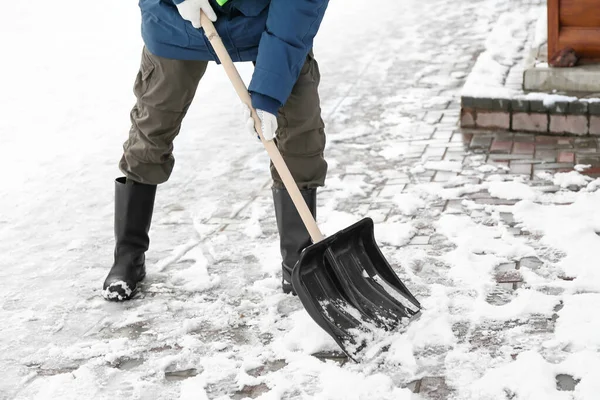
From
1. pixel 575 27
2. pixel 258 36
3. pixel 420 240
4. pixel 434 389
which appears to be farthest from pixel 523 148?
pixel 434 389

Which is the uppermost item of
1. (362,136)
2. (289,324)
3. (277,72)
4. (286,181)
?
(277,72)

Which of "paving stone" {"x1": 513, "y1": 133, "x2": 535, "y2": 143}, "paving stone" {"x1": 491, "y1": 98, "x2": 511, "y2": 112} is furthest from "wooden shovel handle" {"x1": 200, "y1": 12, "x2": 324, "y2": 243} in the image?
"paving stone" {"x1": 491, "y1": 98, "x2": 511, "y2": 112}

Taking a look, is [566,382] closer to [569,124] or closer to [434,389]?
[434,389]

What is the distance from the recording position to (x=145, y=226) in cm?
342

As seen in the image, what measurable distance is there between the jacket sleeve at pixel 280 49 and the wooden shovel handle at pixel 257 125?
0.05 meters

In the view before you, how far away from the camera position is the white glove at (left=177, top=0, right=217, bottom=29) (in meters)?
2.80

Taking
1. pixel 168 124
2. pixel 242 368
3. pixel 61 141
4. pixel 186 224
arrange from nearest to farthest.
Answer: pixel 242 368 → pixel 168 124 → pixel 186 224 → pixel 61 141

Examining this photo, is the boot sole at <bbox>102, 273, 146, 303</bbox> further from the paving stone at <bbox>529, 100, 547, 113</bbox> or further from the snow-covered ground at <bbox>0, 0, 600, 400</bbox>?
the paving stone at <bbox>529, 100, 547, 113</bbox>

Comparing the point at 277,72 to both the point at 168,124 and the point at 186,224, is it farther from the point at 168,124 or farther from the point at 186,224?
the point at 186,224

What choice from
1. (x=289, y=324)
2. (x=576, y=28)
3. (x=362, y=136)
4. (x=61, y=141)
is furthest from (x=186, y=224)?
(x=576, y=28)

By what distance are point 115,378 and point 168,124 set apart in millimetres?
975

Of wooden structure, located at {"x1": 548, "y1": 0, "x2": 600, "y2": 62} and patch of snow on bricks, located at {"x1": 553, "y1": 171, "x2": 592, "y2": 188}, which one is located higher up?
wooden structure, located at {"x1": 548, "y1": 0, "x2": 600, "y2": 62}

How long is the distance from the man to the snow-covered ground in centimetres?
23

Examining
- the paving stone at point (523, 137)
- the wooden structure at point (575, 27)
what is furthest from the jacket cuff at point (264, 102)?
the wooden structure at point (575, 27)
